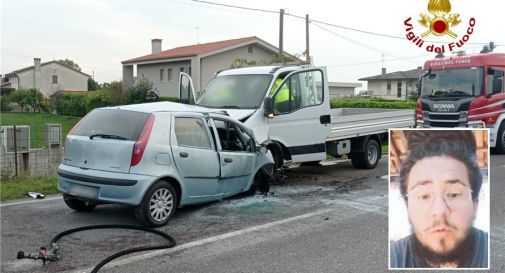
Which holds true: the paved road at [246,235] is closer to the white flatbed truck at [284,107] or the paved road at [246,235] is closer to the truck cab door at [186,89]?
the white flatbed truck at [284,107]

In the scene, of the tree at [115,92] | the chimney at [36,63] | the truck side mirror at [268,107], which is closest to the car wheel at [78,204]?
the truck side mirror at [268,107]

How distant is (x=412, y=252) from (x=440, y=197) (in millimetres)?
253

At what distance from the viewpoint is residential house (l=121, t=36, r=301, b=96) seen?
1265 inches

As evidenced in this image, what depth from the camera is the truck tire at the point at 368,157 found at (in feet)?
35.7

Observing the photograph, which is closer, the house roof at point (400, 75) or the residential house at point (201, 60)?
the residential house at point (201, 60)

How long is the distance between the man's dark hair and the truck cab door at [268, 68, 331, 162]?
6772 millimetres

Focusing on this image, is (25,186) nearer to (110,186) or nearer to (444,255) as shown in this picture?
(110,186)

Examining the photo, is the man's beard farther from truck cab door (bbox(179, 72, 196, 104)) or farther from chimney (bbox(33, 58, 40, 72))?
chimney (bbox(33, 58, 40, 72))

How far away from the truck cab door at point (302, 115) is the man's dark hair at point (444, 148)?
6772mm

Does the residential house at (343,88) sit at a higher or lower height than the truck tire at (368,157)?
higher

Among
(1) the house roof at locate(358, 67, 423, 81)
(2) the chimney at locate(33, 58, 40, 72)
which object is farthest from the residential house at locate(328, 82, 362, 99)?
(2) the chimney at locate(33, 58, 40, 72)

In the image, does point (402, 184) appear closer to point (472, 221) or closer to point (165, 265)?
point (472, 221)

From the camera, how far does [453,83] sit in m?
15.0

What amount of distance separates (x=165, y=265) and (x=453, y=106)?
12.2m
